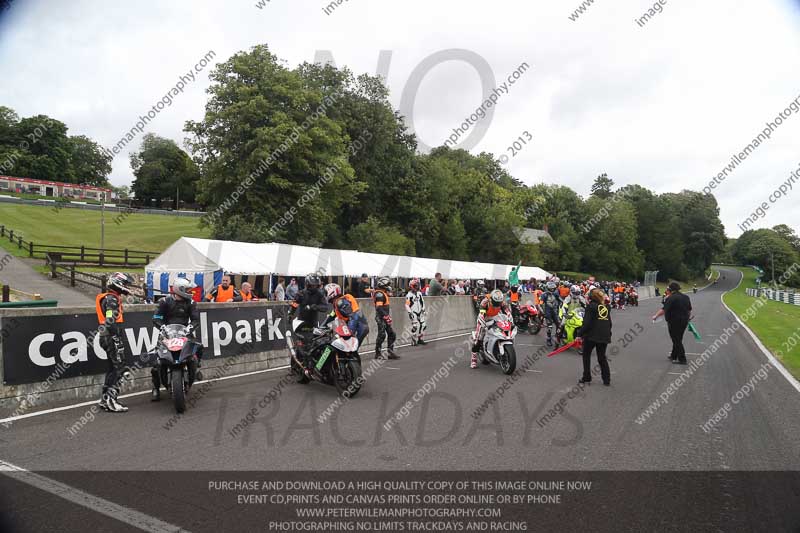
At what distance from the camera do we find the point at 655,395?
906 cm

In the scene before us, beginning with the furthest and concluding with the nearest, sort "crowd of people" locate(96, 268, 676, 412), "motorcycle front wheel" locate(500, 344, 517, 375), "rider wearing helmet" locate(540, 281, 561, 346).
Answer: "rider wearing helmet" locate(540, 281, 561, 346) → "motorcycle front wheel" locate(500, 344, 517, 375) → "crowd of people" locate(96, 268, 676, 412)

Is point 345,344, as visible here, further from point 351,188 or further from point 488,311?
point 351,188

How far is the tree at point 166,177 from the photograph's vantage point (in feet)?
329

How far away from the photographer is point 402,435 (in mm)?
6332

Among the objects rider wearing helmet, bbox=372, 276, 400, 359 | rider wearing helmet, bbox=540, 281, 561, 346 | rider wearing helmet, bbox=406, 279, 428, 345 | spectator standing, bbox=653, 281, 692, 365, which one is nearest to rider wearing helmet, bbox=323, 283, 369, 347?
rider wearing helmet, bbox=372, 276, 400, 359

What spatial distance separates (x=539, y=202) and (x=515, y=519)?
96.6 m

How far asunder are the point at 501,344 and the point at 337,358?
3.80m

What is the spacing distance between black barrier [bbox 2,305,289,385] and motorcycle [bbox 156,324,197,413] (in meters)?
0.46

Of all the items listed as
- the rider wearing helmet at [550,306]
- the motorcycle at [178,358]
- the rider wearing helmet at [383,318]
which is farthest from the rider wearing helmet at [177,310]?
the rider wearing helmet at [550,306]

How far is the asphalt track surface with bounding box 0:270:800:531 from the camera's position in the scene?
200 inches

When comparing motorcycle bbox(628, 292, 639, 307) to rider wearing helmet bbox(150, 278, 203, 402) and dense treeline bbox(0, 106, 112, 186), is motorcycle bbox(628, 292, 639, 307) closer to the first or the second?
rider wearing helmet bbox(150, 278, 203, 402)

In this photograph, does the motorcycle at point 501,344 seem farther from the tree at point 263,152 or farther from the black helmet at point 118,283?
the tree at point 263,152

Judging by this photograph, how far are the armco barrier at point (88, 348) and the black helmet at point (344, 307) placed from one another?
9.34ft

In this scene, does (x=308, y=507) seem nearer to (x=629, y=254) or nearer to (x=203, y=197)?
(x=203, y=197)
